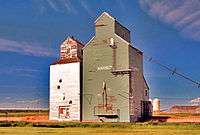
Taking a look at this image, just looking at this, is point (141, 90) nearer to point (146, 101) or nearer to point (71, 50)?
point (146, 101)

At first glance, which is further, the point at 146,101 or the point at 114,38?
the point at 146,101

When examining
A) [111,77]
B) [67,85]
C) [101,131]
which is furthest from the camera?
[67,85]

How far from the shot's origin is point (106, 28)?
5675cm

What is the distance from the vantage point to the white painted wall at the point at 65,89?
2296 inches

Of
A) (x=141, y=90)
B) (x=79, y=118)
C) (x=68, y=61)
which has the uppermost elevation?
(x=68, y=61)

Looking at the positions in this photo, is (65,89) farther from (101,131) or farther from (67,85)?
(101,131)

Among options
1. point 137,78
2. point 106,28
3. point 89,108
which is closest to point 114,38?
point 106,28

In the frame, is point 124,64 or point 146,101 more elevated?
point 124,64

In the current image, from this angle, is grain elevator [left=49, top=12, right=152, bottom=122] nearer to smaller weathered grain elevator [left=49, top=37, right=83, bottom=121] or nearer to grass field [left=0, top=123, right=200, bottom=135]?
smaller weathered grain elevator [left=49, top=37, right=83, bottom=121]

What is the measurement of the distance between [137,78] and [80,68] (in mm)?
8932

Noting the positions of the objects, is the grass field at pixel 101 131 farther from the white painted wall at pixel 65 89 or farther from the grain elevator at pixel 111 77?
the white painted wall at pixel 65 89

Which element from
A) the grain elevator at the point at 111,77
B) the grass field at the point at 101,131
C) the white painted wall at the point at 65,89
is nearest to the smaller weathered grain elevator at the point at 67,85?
the white painted wall at the point at 65,89

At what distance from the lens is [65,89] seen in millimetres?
59375

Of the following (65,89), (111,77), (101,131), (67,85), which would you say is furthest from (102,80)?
(101,131)
